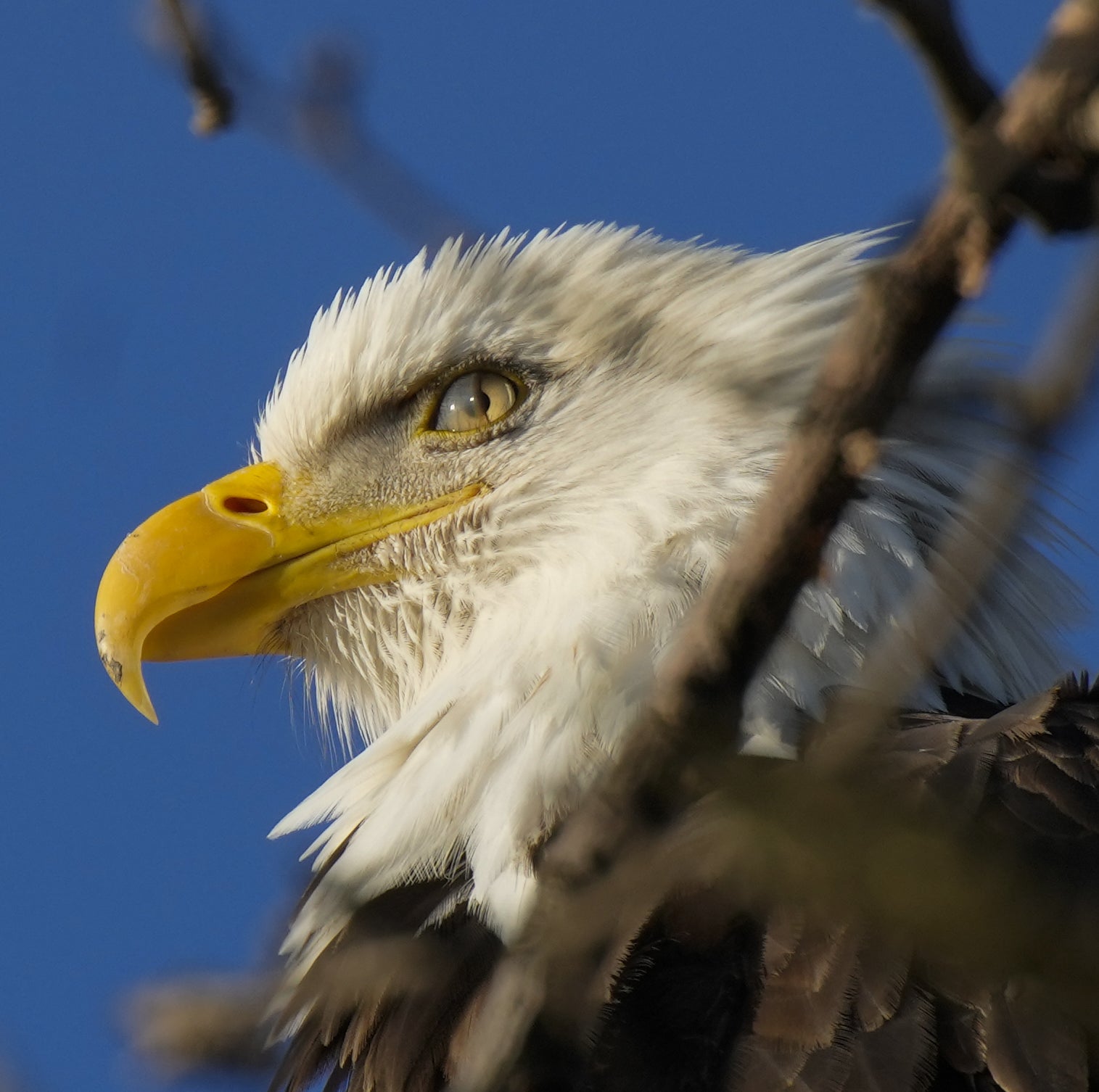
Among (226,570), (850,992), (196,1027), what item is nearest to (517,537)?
(226,570)

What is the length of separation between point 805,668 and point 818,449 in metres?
1.74

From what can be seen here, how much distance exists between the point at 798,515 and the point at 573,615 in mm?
1927

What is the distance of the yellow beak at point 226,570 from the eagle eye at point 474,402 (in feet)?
0.59

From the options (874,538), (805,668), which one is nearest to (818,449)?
(805,668)

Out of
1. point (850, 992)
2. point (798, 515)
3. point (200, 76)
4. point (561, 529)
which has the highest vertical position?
point (200, 76)

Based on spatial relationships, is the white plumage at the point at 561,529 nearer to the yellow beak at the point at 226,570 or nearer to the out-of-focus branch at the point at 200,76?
the yellow beak at the point at 226,570

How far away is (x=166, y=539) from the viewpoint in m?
3.60

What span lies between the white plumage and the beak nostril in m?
0.14

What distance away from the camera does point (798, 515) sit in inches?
54.2

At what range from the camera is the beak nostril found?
3.80m

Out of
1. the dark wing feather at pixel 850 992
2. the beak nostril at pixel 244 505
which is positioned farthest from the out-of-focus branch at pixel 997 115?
the beak nostril at pixel 244 505

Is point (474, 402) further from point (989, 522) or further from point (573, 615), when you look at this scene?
point (989, 522)

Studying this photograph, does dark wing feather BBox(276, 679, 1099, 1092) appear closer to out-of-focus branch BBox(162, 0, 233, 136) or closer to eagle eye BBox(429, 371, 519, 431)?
out-of-focus branch BBox(162, 0, 233, 136)

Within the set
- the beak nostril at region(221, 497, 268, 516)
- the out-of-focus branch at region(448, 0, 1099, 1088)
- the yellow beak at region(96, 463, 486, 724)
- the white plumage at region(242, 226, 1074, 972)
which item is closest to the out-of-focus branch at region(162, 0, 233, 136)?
the out-of-focus branch at region(448, 0, 1099, 1088)
